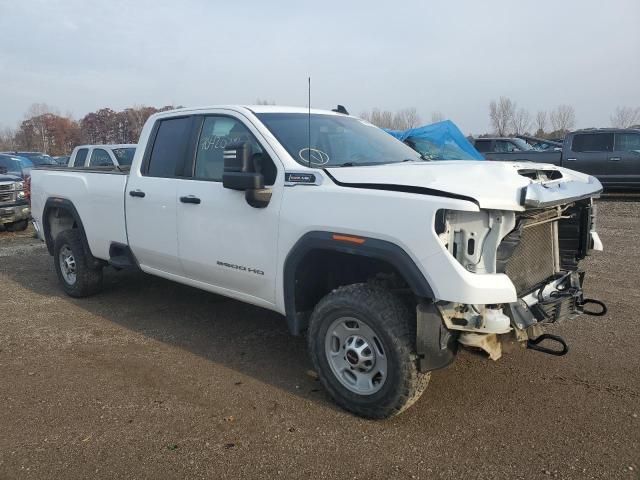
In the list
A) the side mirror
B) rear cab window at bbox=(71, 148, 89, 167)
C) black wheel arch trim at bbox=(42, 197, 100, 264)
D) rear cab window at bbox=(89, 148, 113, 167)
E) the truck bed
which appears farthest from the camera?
rear cab window at bbox=(71, 148, 89, 167)

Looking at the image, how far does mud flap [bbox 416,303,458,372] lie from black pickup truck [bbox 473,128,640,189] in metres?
11.6

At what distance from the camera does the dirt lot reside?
3006mm

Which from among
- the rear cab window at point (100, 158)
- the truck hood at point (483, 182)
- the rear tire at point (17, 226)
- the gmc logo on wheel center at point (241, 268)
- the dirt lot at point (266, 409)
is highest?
the rear cab window at point (100, 158)

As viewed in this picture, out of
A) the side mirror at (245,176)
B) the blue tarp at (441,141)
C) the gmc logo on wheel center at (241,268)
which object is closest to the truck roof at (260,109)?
the side mirror at (245,176)

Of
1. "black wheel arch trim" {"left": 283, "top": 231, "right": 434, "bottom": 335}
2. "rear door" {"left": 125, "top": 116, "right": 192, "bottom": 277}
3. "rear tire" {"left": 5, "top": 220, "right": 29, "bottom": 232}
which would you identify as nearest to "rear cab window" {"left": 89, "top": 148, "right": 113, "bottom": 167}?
"rear tire" {"left": 5, "top": 220, "right": 29, "bottom": 232}

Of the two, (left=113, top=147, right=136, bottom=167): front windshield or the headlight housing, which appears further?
(left=113, top=147, right=136, bottom=167): front windshield

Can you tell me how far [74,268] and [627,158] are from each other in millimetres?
12981

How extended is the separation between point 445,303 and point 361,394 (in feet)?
2.86

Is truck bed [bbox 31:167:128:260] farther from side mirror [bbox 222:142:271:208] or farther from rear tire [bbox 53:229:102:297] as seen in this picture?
side mirror [bbox 222:142:271:208]

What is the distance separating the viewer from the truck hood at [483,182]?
9.59 ft

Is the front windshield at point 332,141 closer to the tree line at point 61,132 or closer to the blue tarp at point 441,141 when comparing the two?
the blue tarp at point 441,141

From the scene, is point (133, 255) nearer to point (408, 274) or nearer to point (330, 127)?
point (330, 127)

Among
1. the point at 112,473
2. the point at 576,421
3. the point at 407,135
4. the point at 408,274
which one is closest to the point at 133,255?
the point at 112,473

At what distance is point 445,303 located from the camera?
3.03 metres
